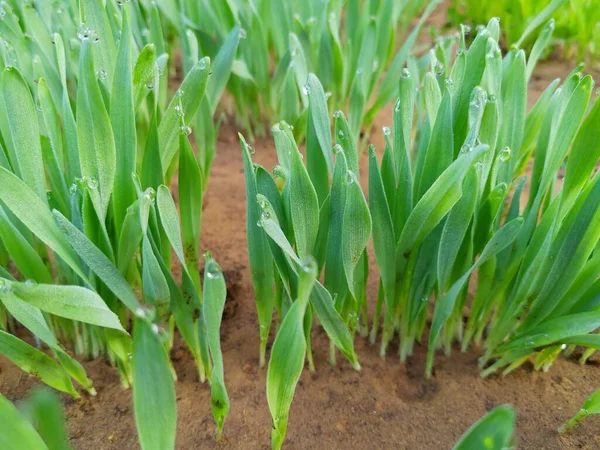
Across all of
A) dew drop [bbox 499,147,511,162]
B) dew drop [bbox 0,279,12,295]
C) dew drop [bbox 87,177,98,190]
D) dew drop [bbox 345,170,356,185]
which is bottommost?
dew drop [bbox 0,279,12,295]

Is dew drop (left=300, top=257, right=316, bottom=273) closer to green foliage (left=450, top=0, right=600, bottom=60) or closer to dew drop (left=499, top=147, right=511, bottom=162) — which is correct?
dew drop (left=499, top=147, right=511, bottom=162)

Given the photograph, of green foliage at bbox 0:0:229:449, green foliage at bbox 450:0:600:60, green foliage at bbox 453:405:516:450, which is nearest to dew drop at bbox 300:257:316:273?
green foliage at bbox 0:0:229:449

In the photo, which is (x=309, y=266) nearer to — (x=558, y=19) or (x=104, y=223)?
(x=104, y=223)

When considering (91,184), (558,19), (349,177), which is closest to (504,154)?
(349,177)

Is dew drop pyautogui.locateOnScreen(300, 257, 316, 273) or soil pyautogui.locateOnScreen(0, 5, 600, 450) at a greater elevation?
dew drop pyautogui.locateOnScreen(300, 257, 316, 273)

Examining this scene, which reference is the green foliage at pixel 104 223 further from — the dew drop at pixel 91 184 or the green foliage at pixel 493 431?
the green foliage at pixel 493 431

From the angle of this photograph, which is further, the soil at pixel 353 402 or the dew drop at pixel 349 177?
the soil at pixel 353 402

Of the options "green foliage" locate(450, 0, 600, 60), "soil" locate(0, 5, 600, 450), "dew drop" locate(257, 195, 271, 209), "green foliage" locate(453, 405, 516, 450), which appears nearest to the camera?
"green foliage" locate(453, 405, 516, 450)

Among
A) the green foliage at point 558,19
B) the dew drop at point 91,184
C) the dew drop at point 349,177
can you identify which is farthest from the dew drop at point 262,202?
the green foliage at point 558,19

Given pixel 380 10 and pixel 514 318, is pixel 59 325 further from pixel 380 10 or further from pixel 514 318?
pixel 380 10
